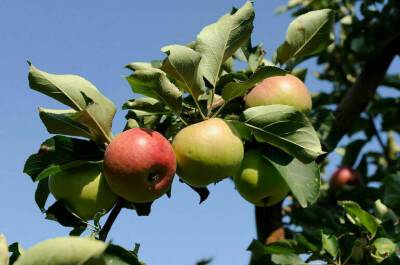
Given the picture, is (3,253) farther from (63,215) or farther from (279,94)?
(279,94)

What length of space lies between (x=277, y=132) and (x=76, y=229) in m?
0.52

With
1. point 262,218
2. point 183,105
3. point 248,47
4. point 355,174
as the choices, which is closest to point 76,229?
point 183,105

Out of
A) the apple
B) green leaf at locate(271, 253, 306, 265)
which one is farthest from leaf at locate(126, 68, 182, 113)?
the apple

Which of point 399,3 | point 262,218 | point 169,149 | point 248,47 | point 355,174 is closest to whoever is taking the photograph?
point 169,149

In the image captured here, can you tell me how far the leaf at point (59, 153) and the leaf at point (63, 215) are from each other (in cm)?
10

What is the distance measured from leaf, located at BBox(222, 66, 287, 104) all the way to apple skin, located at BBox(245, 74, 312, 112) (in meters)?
0.09

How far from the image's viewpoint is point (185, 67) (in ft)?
4.50

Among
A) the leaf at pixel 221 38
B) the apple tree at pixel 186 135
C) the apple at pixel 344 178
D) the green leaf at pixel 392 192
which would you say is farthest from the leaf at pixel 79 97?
the apple at pixel 344 178

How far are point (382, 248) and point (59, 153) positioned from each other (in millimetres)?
1093

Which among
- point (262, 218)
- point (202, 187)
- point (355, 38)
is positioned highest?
point (202, 187)

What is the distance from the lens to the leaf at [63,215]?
1.33 metres

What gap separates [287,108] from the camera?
1376 millimetres

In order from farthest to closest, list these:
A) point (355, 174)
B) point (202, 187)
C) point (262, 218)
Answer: point (355, 174)
point (262, 218)
point (202, 187)

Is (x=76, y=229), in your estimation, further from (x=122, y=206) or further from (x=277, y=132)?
(x=277, y=132)
